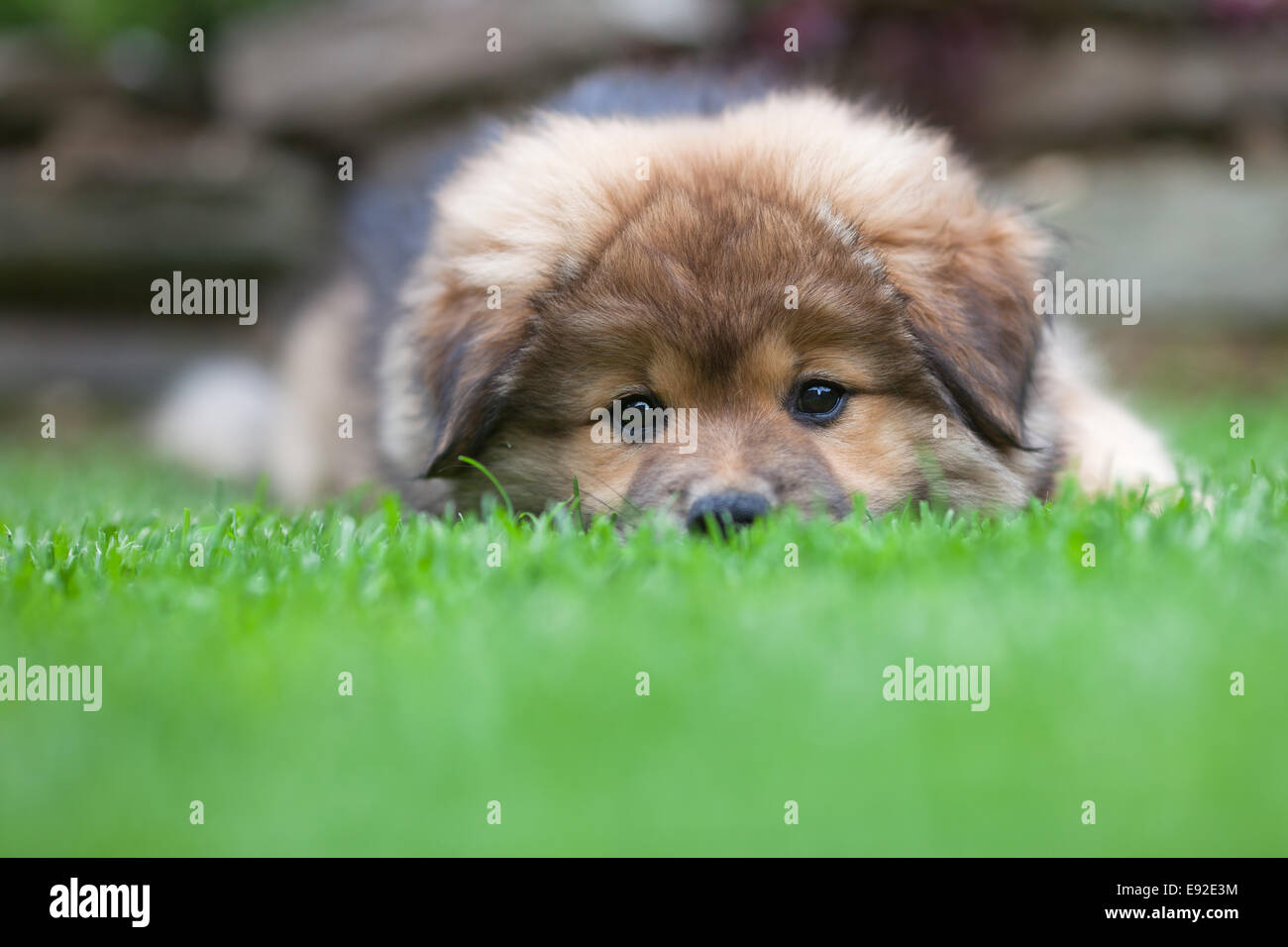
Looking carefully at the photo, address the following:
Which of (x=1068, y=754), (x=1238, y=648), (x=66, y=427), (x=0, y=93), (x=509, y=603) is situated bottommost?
(x=1068, y=754)

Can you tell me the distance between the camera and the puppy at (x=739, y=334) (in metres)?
2.68

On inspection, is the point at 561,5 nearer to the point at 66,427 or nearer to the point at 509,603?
the point at 66,427

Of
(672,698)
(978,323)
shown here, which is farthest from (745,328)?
(672,698)

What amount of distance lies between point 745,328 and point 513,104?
4761mm

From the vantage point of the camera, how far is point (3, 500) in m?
4.16

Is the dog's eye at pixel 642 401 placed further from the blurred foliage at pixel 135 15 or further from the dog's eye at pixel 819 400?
the blurred foliage at pixel 135 15

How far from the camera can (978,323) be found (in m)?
2.80

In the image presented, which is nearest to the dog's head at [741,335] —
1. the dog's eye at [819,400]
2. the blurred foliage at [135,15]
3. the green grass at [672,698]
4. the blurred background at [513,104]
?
the dog's eye at [819,400]

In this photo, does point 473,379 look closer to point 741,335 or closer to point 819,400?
point 741,335

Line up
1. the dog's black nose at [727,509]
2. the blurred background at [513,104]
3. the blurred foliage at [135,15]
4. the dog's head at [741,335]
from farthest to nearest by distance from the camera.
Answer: the blurred foliage at [135,15] < the blurred background at [513,104] < the dog's head at [741,335] < the dog's black nose at [727,509]

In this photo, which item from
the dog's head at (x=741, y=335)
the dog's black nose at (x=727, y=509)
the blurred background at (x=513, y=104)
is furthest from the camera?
the blurred background at (x=513, y=104)

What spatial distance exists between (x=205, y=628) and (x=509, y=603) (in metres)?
0.50
